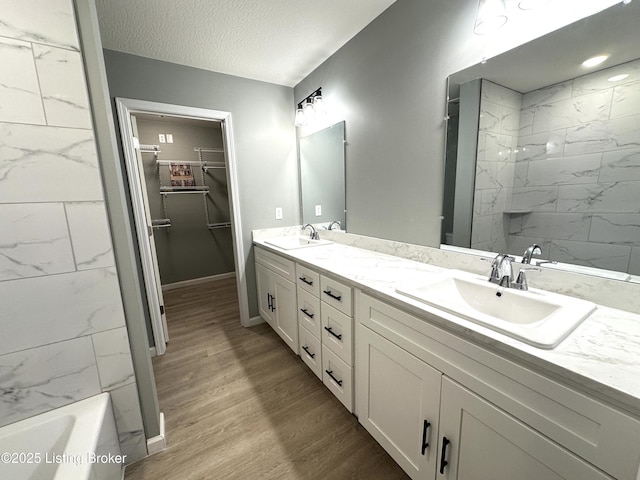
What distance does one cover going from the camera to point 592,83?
893mm

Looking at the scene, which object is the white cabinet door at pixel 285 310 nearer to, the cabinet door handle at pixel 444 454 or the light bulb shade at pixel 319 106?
the cabinet door handle at pixel 444 454

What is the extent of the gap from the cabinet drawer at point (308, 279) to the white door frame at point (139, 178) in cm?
98

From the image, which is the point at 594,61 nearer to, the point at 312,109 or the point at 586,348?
the point at 586,348

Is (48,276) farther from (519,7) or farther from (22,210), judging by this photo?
(519,7)

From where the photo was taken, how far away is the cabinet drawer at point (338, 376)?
4.53 ft

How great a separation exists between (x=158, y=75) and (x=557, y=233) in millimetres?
2768

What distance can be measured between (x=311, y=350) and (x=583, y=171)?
166cm

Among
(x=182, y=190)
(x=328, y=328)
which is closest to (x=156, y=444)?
(x=328, y=328)

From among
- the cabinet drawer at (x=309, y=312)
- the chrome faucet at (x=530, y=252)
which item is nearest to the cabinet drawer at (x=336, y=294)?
the cabinet drawer at (x=309, y=312)

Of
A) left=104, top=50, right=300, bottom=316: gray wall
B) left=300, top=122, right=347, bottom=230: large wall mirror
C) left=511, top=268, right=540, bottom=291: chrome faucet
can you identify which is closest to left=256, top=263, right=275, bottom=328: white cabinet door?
left=104, top=50, right=300, bottom=316: gray wall

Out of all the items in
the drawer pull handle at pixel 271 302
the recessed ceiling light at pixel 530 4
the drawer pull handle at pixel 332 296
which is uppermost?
the recessed ceiling light at pixel 530 4

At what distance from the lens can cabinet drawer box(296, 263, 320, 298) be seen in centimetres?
154

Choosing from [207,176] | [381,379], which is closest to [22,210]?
[381,379]

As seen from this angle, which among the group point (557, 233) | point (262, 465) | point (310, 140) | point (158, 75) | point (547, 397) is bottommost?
point (262, 465)
